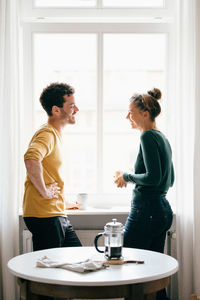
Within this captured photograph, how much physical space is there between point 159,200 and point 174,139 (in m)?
0.70

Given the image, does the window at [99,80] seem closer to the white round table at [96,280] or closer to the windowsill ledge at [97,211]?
the windowsill ledge at [97,211]

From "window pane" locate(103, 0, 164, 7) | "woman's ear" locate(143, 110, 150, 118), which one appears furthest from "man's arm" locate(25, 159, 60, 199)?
"window pane" locate(103, 0, 164, 7)

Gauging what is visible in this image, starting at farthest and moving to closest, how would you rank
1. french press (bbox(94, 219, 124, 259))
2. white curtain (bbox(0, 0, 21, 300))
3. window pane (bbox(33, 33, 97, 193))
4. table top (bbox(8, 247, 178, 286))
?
window pane (bbox(33, 33, 97, 193))
white curtain (bbox(0, 0, 21, 300))
french press (bbox(94, 219, 124, 259))
table top (bbox(8, 247, 178, 286))

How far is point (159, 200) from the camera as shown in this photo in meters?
2.60

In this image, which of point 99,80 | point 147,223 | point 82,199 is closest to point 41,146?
point 147,223

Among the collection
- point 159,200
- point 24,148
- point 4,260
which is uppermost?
point 24,148

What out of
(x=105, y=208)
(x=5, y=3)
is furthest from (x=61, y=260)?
(x=5, y=3)

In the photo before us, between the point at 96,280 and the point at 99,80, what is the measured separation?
1.91 m

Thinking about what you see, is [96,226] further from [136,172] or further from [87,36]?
[87,36]

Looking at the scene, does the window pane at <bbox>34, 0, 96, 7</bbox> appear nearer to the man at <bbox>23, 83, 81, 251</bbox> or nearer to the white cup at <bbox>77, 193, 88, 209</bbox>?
the man at <bbox>23, 83, 81, 251</bbox>

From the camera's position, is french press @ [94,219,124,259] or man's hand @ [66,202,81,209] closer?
french press @ [94,219,124,259]

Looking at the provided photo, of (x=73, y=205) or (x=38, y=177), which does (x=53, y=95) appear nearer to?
(x=38, y=177)

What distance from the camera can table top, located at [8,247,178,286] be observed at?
175cm

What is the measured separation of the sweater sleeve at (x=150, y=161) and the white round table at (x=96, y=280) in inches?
23.9
